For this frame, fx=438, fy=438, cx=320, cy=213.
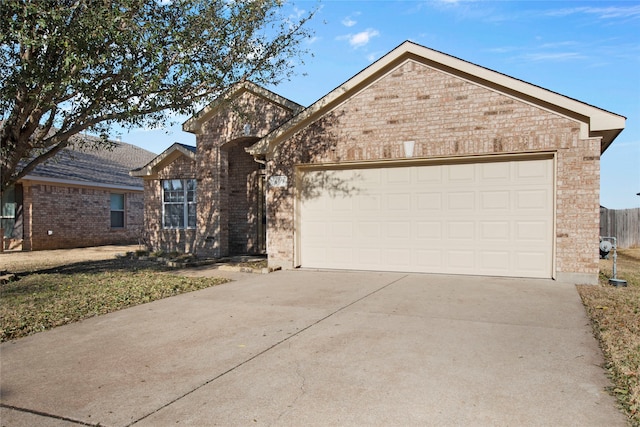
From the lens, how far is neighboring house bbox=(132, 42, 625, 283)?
8.62 m

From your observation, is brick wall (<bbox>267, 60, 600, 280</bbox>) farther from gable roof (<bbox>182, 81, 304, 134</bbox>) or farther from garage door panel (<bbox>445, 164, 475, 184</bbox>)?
gable roof (<bbox>182, 81, 304, 134</bbox>)

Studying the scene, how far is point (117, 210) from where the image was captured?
21234 millimetres

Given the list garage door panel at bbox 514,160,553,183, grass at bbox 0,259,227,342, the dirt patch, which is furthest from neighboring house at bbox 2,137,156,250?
garage door panel at bbox 514,160,553,183

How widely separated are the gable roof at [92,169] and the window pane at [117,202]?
30.0 inches

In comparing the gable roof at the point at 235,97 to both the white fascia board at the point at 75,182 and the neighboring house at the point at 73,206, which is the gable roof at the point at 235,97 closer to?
the neighboring house at the point at 73,206

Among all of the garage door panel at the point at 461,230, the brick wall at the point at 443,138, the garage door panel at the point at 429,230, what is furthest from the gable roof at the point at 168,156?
the garage door panel at the point at 461,230

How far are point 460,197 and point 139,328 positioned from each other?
22.8 feet

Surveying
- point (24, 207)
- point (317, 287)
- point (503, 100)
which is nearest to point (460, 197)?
point (503, 100)

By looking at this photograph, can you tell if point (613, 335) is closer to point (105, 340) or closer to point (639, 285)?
point (639, 285)

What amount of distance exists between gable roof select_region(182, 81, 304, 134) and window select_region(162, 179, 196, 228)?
80.9 inches

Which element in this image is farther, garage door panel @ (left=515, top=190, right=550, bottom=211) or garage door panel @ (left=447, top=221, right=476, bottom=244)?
garage door panel @ (left=447, top=221, right=476, bottom=244)

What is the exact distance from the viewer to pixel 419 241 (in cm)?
997

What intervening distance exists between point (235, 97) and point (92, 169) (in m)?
11.4

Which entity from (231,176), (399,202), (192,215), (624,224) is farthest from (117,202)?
(624,224)
